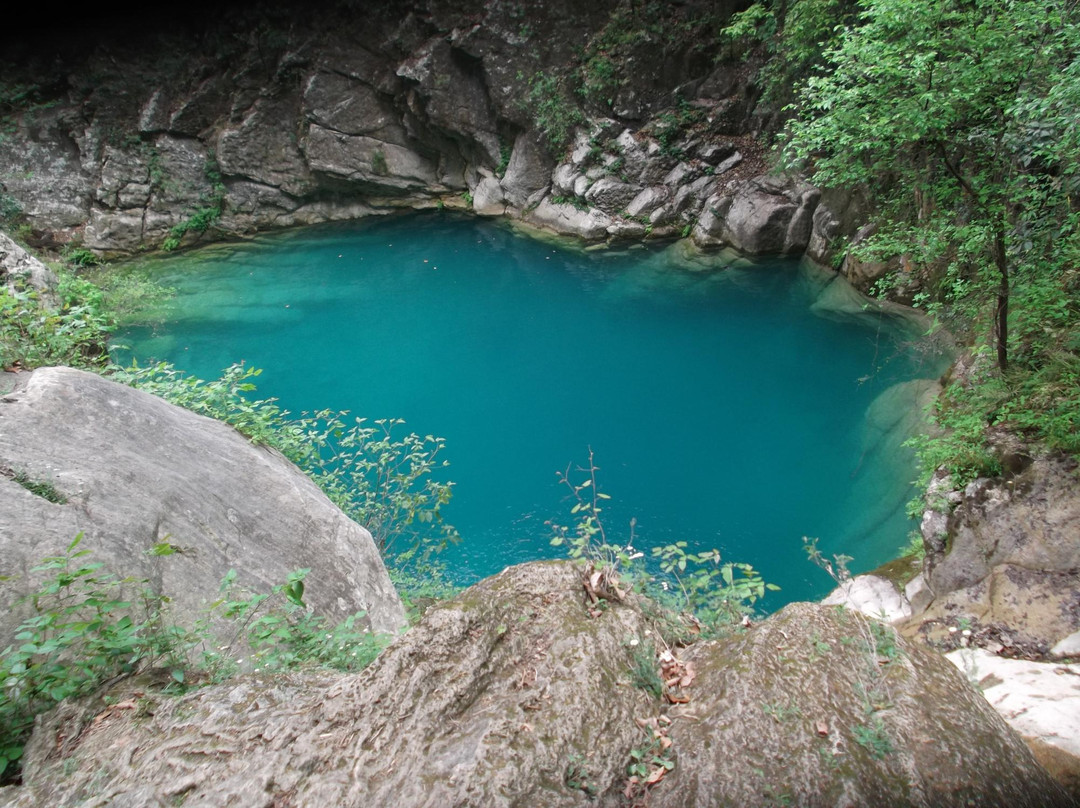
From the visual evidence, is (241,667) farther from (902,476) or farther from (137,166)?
(137,166)

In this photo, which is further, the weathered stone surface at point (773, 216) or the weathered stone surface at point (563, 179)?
the weathered stone surface at point (563, 179)

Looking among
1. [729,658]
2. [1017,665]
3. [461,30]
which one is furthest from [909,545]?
[461,30]

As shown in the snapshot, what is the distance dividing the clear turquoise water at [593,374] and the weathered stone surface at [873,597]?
719 mm

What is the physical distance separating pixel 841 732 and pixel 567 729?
75cm

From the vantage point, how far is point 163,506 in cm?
326

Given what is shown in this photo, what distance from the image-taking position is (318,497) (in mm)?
4465

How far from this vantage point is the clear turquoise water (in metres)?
7.17

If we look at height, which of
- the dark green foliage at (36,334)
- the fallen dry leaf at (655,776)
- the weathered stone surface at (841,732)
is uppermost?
the weathered stone surface at (841,732)

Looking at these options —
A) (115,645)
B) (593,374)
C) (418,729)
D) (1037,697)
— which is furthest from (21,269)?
(1037,697)

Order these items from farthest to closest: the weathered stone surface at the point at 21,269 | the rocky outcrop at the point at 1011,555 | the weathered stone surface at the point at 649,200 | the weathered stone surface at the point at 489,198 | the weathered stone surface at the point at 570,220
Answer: the weathered stone surface at the point at 489,198 → the weathered stone surface at the point at 570,220 → the weathered stone surface at the point at 649,200 → the weathered stone surface at the point at 21,269 → the rocky outcrop at the point at 1011,555

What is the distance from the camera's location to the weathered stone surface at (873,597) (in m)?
5.00

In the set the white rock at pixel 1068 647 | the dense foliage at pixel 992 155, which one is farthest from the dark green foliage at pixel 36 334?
the white rock at pixel 1068 647

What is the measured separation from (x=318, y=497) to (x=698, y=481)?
4976 mm

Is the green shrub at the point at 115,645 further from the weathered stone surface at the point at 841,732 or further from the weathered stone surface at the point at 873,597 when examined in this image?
the weathered stone surface at the point at 873,597
